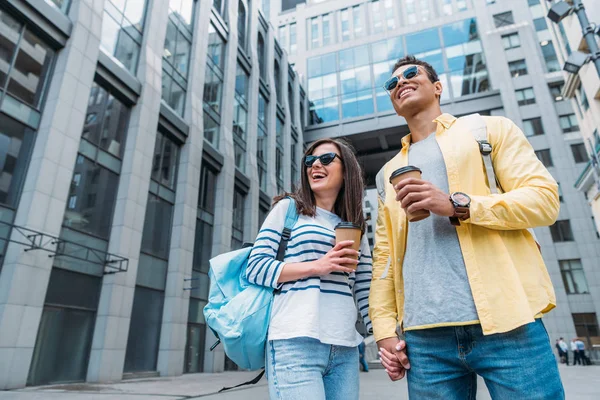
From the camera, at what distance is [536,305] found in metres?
1.70

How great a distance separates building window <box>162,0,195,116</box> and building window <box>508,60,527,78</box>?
3087 cm

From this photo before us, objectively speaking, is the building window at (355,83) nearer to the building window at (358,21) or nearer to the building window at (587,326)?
the building window at (358,21)

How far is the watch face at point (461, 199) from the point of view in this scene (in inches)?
69.1

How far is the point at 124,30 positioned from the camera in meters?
16.3

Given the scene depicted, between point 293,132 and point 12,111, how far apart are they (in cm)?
2694

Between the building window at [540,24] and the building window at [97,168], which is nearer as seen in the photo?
the building window at [97,168]

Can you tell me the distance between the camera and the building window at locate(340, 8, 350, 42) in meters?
45.3

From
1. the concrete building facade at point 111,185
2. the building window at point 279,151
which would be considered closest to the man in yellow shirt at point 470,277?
the concrete building facade at point 111,185

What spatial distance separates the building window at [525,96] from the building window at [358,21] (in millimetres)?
18077

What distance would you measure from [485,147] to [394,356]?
46.0 inches

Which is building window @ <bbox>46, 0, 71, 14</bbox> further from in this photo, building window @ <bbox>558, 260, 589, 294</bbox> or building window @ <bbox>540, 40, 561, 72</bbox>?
building window @ <bbox>540, 40, 561, 72</bbox>

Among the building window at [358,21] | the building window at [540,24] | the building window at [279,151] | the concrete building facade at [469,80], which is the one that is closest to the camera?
the concrete building facade at [469,80]

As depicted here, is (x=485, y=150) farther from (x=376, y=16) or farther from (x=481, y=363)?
(x=376, y=16)

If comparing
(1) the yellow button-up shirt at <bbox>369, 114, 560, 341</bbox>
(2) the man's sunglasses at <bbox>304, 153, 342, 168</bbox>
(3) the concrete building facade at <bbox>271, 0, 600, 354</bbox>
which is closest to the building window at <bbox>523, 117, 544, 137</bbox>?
(3) the concrete building facade at <bbox>271, 0, 600, 354</bbox>
